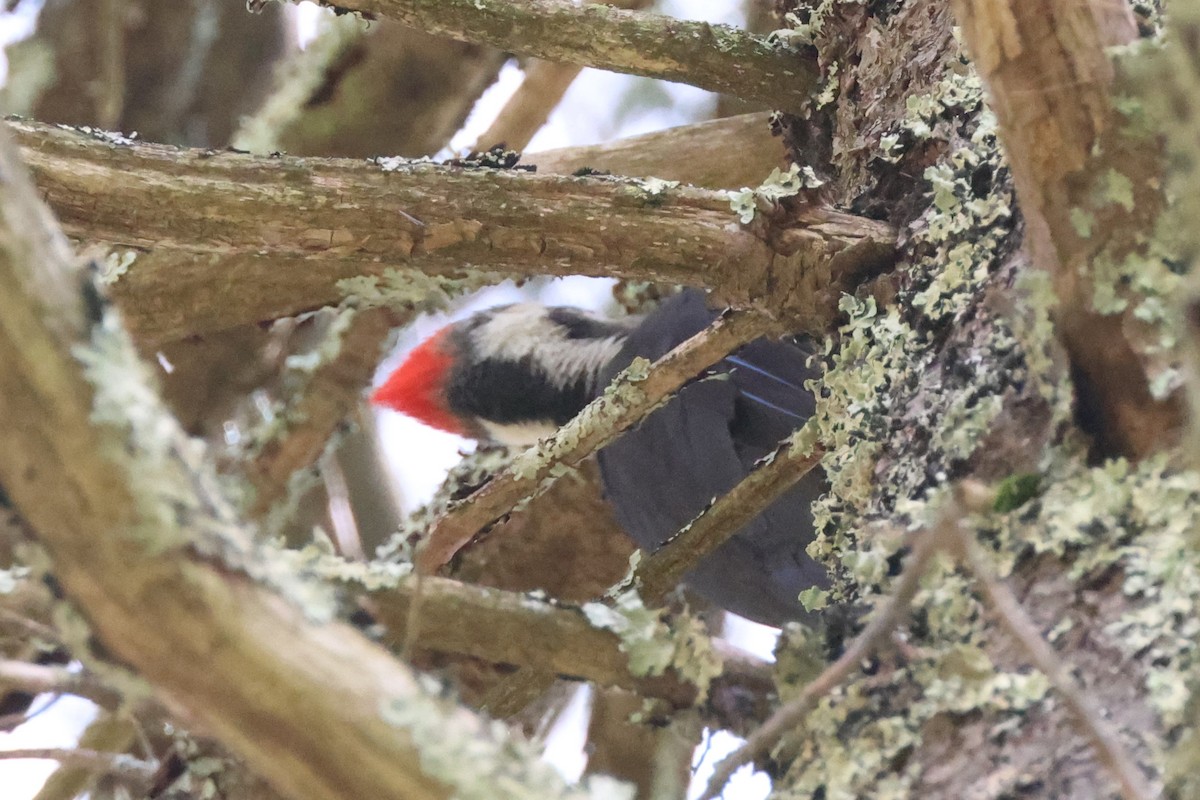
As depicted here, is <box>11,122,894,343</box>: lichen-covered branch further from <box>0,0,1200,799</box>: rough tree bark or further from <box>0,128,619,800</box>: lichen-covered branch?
<box>0,128,619,800</box>: lichen-covered branch

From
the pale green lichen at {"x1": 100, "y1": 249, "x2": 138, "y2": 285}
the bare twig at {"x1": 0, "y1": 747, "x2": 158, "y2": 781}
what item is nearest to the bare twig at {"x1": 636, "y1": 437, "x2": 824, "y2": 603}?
the bare twig at {"x1": 0, "y1": 747, "x2": 158, "y2": 781}

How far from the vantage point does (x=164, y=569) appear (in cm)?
44

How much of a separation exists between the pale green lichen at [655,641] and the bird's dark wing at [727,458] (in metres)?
0.78

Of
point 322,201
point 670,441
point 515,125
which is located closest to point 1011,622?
point 322,201

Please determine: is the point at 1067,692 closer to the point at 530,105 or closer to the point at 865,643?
the point at 865,643

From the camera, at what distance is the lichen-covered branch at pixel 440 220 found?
2.94 ft

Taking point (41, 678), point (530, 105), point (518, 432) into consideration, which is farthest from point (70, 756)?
point (530, 105)

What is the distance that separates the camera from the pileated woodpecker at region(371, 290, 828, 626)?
5.02ft

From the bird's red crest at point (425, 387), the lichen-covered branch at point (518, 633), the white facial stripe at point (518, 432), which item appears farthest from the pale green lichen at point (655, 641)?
the bird's red crest at point (425, 387)

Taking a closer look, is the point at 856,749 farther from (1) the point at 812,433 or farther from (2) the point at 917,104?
(2) the point at 917,104

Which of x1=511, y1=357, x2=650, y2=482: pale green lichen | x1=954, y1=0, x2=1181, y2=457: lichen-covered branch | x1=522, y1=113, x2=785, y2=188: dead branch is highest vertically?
x1=522, y1=113, x2=785, y2=188: dead branch

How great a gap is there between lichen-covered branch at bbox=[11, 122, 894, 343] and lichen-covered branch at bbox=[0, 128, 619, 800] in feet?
1.48

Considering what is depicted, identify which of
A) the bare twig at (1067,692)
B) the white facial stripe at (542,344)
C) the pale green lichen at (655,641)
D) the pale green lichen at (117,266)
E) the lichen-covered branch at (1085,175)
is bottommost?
the bare twig at (1067,692)

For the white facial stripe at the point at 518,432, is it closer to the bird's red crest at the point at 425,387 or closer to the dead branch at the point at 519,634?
the bird's red crest at the point at 425,387
